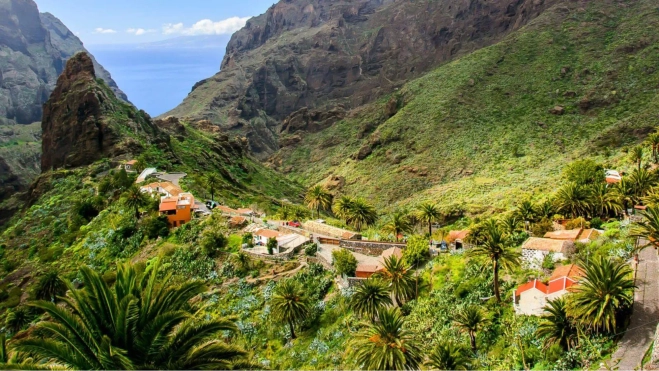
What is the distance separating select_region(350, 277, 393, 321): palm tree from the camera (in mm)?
27973

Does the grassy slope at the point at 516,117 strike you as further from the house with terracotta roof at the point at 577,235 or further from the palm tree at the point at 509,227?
the house with terracotta roof at the point at 577,235

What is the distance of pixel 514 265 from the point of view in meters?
30.0

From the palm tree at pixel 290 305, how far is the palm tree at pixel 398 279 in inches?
205

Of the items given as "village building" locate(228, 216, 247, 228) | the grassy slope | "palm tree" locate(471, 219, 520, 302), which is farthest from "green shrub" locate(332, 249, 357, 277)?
the grassy slope

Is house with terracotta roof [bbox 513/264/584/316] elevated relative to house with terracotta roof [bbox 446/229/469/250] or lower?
elevated

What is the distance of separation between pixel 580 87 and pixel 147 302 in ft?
395

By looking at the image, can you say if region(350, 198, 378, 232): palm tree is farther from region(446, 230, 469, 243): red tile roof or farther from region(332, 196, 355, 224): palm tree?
region(446, 230, 469, 243): red tile roof

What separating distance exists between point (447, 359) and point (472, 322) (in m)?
3.69

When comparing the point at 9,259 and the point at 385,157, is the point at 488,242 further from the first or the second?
the point at 385,157

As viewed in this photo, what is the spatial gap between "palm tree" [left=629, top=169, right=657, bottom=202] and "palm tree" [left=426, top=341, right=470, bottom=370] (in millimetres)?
29174

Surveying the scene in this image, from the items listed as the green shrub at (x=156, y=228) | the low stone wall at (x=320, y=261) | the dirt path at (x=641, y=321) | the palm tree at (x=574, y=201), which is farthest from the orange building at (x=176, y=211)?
the dirt path at (x=641, y=321)

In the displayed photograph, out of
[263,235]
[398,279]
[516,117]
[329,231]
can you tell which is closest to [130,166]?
[329,231]

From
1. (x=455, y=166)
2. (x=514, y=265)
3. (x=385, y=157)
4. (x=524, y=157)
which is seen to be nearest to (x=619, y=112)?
(x=524, y=157)

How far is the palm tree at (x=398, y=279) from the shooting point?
101 ft
